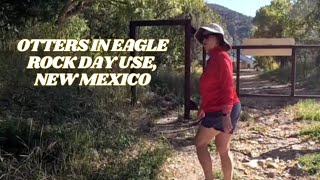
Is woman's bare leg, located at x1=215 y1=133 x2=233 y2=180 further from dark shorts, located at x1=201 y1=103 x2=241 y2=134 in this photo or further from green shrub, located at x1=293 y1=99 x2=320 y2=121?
green shrub, located at x1=293 y1=99 x2=320 y2=121

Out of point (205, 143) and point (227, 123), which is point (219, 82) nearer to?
point (227, 123)

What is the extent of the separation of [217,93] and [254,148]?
2.80 metres

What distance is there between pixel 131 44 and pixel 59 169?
503cm

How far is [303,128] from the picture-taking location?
8164 mm

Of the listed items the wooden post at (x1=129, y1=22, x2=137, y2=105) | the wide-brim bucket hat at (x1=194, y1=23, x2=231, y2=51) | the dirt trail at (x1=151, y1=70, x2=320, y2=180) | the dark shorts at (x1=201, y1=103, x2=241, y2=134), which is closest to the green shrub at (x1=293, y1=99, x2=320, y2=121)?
the dirt trail at (x1=151, y1=70, x2=320, y2=180)

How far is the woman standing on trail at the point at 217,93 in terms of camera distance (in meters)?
4.47

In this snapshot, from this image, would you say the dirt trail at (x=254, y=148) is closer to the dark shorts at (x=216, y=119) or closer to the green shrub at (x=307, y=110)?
the green shrub at (x=307, y=110)

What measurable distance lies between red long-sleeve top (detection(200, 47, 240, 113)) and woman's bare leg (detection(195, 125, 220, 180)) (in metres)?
0.24

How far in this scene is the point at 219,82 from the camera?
176 inches

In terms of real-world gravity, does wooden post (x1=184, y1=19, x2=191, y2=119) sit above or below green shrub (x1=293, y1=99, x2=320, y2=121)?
above

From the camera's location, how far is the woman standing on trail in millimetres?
4473

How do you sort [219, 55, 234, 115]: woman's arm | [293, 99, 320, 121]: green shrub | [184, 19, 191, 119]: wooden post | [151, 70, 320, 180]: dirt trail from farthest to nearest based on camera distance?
[293, 99, 320, 121]: green shrub < [184, 19, 191, 119]: wooden post < [151, 70, 320, 180]: dirt trail < [219, 55, 234, 115]: woman's arm

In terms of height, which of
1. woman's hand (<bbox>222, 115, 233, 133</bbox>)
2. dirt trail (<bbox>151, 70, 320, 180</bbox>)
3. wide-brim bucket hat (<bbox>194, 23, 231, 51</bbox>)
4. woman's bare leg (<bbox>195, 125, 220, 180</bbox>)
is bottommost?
dirt trail (<bbox>151, 70, 320, 180</bbox>)

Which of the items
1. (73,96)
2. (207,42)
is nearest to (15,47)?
(73,96)
